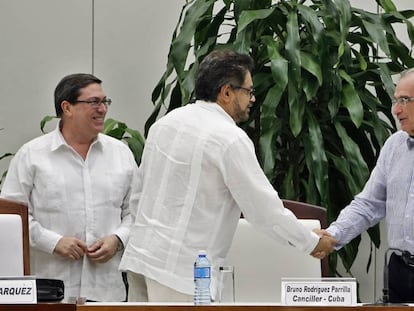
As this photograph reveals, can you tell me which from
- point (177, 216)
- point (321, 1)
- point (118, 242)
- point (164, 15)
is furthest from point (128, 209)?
point (164, 15)

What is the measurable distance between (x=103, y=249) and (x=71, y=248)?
4.8 inches

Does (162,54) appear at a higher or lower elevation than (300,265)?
higher

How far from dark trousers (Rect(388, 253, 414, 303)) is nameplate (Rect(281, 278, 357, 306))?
1102mm

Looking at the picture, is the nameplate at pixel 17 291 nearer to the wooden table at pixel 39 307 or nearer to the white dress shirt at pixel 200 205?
the wooden table at pixel 39 307

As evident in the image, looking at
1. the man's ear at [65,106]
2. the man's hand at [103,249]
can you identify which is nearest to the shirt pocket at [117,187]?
the man's hand at [103,249]

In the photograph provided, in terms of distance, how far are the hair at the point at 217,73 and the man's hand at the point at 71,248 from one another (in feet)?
2.53

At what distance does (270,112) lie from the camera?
469 cm

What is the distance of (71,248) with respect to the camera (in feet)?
12.9

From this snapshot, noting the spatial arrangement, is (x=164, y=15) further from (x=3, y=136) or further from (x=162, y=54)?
(x=3, y=136)

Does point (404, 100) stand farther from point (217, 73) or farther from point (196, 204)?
point (196, 204)

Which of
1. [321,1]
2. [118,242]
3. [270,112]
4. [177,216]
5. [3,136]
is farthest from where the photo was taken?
[3,136]

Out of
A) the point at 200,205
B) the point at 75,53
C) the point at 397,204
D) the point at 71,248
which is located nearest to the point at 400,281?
the point at 397,204

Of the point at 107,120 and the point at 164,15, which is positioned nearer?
the point at 107,120

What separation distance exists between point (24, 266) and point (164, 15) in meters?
2.67
